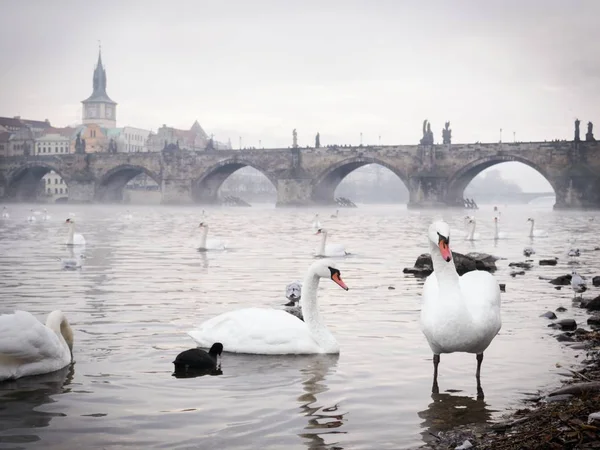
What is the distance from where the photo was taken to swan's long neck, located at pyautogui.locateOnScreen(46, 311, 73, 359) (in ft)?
20.7

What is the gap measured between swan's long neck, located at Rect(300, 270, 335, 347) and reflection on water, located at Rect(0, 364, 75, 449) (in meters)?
1.91

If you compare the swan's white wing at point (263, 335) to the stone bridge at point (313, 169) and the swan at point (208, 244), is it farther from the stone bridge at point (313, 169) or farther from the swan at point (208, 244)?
the stone bridge at point (313, 169)

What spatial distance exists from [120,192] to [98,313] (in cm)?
9086

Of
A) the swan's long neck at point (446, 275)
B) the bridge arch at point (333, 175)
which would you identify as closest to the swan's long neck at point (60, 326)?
the swan's long neck at point (446, 275)

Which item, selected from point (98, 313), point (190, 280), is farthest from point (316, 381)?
point (190, 280)

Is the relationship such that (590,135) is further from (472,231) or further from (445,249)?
(445,249)

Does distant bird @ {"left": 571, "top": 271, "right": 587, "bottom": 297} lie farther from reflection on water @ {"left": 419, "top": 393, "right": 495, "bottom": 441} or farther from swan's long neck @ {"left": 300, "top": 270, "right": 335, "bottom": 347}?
reflection on water @ {"left": 419, "top": 393, "right": 495, "bottom": 441}

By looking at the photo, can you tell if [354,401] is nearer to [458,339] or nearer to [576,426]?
[458,339]

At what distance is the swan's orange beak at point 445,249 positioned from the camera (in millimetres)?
5457

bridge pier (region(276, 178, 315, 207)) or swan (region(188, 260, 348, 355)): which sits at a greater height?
bridge pier (region(276, 178, 315, 207))

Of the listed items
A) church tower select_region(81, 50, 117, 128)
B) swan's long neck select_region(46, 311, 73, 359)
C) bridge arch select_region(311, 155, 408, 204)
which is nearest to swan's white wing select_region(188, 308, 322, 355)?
swan's long neck select_region(46, 311, 73, 359)

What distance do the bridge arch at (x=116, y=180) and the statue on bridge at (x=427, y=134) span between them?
94.8 feet

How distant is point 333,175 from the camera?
78.2m

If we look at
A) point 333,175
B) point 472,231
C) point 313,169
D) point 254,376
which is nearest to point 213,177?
point 313,169
